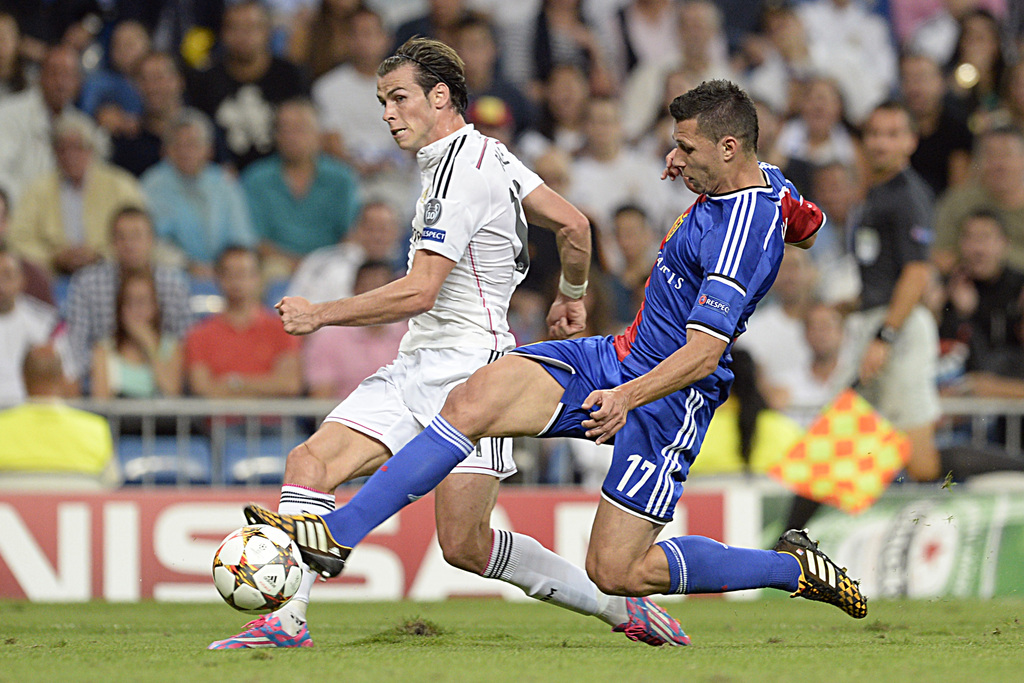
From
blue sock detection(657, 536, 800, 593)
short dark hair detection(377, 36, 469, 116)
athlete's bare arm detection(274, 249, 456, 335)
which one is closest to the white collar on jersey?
short dark hair detection(377, 36, 469, 116)

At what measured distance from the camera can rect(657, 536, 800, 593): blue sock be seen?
4941mm

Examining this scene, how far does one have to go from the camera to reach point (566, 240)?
556cm

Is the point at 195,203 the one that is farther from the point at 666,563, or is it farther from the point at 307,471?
the point at 666,563

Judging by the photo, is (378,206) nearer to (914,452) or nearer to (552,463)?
(552,463)

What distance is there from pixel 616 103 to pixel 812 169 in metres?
1.88

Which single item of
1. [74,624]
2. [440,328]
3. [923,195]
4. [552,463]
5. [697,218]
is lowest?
[74,624]

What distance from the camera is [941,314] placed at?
10.0 meters

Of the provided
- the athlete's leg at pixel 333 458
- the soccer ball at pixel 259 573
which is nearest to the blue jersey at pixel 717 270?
the athlete's leg at pixel 333 458

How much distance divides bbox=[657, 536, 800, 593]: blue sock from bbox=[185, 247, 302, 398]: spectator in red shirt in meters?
4.82

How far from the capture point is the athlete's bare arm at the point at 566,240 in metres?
5.50

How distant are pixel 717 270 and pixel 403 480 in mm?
1328

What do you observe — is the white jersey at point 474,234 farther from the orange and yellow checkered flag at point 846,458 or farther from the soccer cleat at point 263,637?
the orange and yellow checkered flag at point 846,458

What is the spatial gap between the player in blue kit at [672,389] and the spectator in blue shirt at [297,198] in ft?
19.4

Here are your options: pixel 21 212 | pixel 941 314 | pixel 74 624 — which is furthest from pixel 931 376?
pixel 21 212
